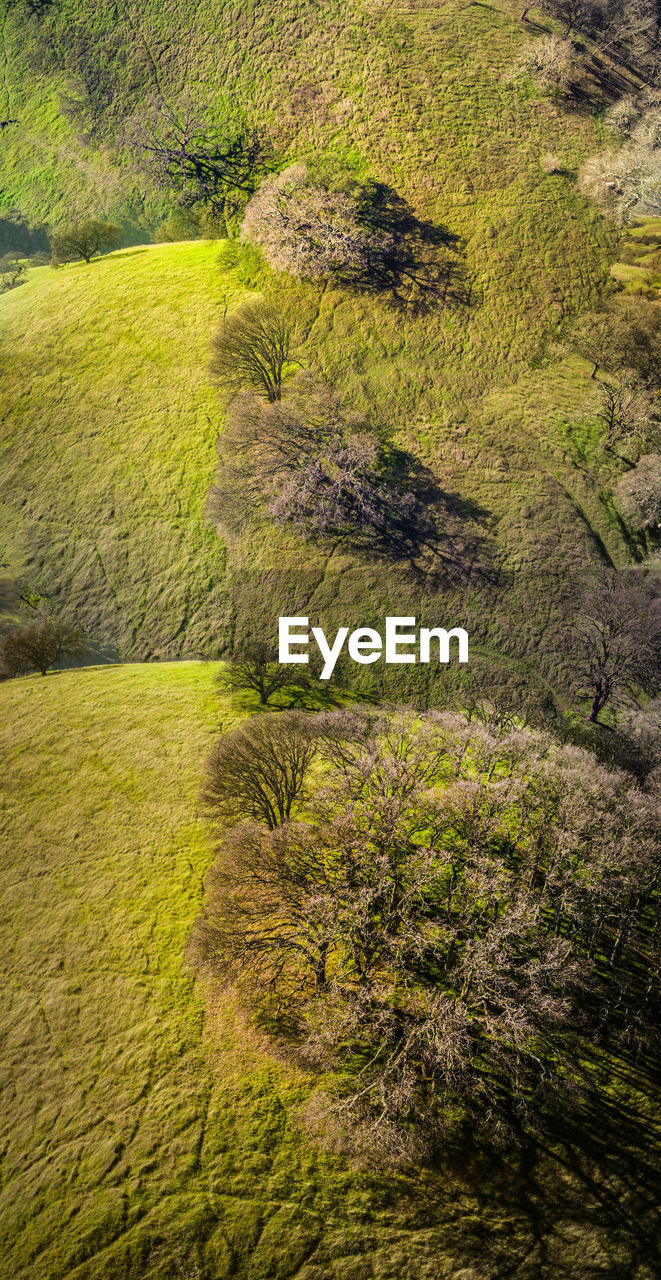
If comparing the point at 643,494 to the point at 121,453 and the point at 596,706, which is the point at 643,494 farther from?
the point at 121,453

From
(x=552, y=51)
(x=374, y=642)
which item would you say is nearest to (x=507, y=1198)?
(x=374, y=642)

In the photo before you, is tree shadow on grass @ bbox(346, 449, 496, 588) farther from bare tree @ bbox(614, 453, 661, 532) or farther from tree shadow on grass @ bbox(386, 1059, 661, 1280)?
tree shadow on grass @ bbox(386, 1059, 661, 1280)

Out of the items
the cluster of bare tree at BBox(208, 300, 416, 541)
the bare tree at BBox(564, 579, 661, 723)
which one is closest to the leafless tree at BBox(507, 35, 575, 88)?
the cluster of bare tree at BBox(208, 300, 416, 541)

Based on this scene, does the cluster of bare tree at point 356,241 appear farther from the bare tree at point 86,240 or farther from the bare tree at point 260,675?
the bare tree at point 260,675

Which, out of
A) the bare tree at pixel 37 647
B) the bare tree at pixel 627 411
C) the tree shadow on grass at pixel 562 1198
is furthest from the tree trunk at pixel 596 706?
the bare tree at pixel 37 647

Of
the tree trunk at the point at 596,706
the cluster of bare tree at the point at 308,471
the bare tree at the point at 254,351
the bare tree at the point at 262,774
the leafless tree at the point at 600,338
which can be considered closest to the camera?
the bare tree at the point at 262,774

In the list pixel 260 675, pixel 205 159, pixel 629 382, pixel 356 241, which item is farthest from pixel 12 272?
pixel 629 382

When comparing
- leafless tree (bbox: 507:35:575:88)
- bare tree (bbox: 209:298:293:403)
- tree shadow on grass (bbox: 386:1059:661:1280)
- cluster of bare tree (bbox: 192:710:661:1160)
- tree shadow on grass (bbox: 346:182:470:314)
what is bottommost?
tree shadow on grass (bbox: 386:1059:661:1280)
